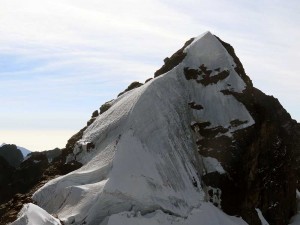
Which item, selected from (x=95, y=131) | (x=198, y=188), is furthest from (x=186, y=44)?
(x=198, y=188)

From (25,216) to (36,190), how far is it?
1237cm

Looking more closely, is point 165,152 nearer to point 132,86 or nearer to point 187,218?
point 187,218

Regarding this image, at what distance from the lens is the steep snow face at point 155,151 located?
46500mm

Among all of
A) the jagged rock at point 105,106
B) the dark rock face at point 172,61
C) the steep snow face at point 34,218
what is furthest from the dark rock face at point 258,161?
the steep snow face at point 34,218

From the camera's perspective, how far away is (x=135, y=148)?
172ft

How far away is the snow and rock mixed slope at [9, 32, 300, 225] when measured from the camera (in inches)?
1832

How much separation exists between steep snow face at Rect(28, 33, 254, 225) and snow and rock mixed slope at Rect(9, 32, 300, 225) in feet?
0.38

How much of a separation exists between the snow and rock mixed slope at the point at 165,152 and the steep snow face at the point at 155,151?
0.12 m

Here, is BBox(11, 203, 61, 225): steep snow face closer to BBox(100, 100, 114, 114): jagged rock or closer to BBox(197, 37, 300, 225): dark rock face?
BBox(197, 37, 300, 225): dark rock face

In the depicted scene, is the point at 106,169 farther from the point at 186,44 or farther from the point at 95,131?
the point at 186,44

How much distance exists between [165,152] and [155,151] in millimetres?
1422

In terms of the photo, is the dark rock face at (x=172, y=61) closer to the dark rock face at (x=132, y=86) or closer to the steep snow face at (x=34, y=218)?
the dark rock face at (x=132, y=86)

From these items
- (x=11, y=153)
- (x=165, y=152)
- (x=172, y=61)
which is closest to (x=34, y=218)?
(x=165, y=152)

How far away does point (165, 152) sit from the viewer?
178 ft
